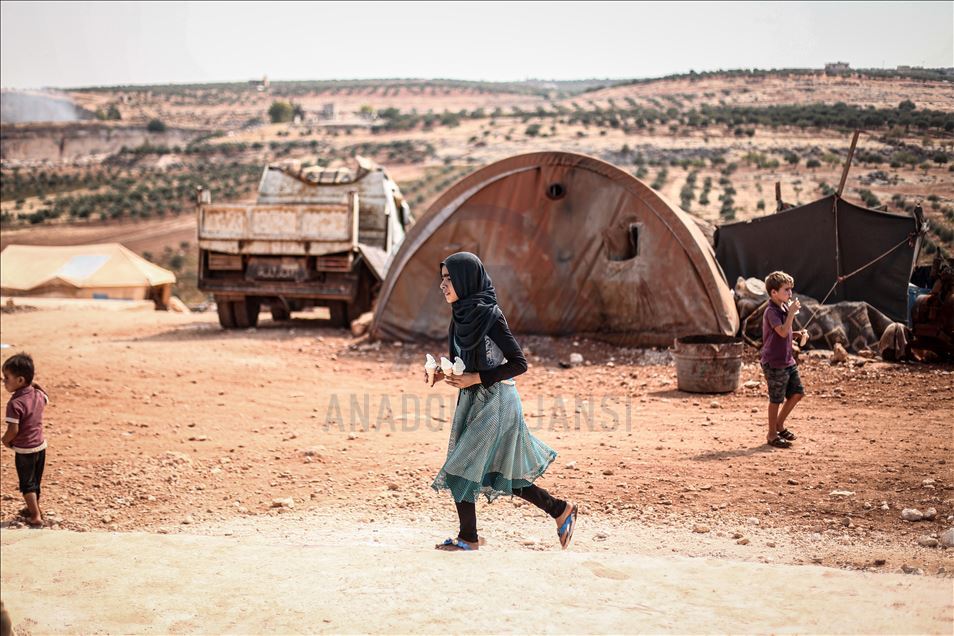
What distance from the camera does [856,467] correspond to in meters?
5.93

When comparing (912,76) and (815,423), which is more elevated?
(912,76)

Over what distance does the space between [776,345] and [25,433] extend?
5018 millimetres

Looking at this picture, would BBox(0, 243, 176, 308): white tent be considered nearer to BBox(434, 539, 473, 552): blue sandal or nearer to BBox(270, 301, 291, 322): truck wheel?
BBox(270, 301, 291, 322): truck wheel

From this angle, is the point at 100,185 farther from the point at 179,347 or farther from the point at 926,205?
the point at 926,205

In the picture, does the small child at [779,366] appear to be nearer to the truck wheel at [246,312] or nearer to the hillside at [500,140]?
the hillside at [500,140]

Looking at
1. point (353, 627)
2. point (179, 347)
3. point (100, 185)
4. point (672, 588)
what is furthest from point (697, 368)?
point (100, 185)

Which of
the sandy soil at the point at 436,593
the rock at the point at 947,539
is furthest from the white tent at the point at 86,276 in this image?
the rock at the point at 947,539

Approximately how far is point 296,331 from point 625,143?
28.4 m

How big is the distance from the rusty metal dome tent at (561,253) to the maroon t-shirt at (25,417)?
20.8 feet

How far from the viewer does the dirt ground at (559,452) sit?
205 inches

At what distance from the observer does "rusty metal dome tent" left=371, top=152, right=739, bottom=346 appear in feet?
35.2

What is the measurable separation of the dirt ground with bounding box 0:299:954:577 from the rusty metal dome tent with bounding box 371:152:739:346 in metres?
0.63

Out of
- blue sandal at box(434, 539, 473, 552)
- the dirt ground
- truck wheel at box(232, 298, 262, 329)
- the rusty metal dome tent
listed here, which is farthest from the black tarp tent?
truck wheel at box(232, 298, 262, 329)

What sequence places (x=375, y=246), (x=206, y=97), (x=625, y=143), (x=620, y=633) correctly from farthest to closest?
(x=206, y=97), (x=625, y=143), (x=375, y=246), (x=620, y=633)
